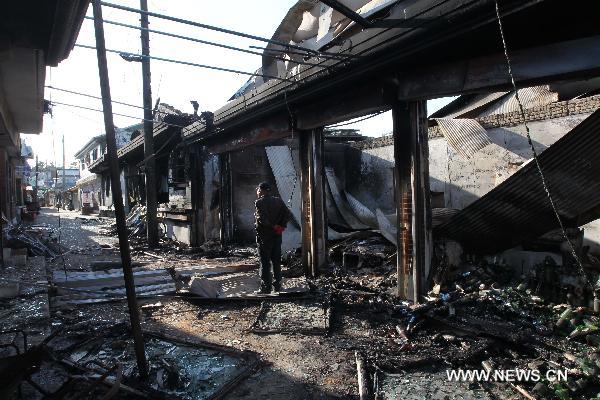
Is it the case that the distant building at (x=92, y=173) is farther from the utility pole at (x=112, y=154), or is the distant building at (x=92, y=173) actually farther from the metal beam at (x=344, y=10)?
the metal beam at (x=344, y=10)

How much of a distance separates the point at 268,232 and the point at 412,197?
252cm

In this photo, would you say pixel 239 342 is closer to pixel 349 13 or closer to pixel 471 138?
pixel 349 13

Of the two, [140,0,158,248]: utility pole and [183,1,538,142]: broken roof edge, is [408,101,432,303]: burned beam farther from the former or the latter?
[140,0,158,248]: utility pole

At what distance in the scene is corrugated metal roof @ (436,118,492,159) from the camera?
28.8 ft

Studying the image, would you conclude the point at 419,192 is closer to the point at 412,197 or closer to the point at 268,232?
the point at 412,197

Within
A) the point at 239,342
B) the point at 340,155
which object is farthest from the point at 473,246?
the point at 340,155

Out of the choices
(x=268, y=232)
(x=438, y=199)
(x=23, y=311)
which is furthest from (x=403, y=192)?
(x=23, y=311)

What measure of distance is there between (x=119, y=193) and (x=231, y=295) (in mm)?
3894

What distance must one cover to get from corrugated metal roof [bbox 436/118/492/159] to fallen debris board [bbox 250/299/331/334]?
5339mm

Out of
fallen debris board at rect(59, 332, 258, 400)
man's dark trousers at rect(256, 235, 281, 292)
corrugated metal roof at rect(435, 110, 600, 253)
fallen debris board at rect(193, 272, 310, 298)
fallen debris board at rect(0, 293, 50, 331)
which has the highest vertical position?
corrugated metal roof at rect(435, 110, 600, 253)

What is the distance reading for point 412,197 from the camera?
5.89 metres

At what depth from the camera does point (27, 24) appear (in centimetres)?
405

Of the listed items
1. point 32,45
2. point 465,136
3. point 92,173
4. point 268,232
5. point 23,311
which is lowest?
point 23,311

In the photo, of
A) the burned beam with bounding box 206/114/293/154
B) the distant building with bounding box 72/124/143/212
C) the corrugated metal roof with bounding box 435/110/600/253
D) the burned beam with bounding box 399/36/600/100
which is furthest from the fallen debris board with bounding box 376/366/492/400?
the distant building with bounding box 72/124/143/212
